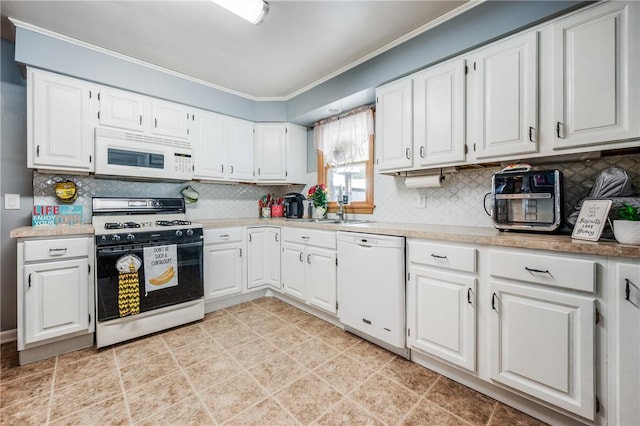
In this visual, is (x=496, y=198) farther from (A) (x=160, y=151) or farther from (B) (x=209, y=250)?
(A) (x=160, y=151)

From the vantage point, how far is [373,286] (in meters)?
2.07

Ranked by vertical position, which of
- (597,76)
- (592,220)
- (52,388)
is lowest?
(52,388)

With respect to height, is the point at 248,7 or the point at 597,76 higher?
the point at 248,7

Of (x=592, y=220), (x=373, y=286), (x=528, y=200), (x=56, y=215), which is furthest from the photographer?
(x=56, y=215)

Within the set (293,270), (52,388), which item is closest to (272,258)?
(293,270)

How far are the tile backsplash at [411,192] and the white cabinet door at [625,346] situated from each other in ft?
2.36

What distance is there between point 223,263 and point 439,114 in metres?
2.54

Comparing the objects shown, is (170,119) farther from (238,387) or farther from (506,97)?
(506,97)

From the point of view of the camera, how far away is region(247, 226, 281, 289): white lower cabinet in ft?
10.2

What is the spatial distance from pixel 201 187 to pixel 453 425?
10.7 ft

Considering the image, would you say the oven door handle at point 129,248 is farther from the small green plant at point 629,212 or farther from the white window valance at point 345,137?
the small green plant at point 629,212

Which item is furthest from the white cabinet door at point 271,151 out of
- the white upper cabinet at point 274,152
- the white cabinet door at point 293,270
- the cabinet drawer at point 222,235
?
the white cabinet door at point 293,270

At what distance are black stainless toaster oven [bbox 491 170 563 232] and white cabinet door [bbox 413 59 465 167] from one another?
379 mm

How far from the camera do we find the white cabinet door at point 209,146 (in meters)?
3.01
